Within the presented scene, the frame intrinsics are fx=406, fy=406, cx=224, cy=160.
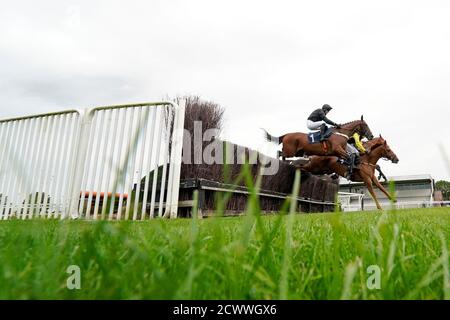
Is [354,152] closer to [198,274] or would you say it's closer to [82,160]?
[82,160]

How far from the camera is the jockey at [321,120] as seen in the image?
13453 mm

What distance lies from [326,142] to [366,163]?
145cm

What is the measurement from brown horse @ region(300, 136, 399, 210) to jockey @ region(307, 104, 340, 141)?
944 mm

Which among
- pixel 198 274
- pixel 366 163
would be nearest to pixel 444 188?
pixel 366 163

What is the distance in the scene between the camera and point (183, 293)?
0.56m

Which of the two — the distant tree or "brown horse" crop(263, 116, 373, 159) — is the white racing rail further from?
the distant tree

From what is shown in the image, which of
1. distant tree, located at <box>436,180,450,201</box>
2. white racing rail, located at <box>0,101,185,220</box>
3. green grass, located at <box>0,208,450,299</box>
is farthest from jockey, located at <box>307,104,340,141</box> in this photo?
distant tree, located at <box>436,180,450,201</box>

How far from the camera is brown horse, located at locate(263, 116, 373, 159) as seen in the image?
44.1 ft

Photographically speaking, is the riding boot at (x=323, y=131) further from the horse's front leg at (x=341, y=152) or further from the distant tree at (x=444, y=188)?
the distant tree at (x=444, y=188)

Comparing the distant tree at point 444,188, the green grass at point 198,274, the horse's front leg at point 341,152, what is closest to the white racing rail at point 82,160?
the green grass at point 198,274

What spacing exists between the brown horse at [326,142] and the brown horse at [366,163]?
32cm
